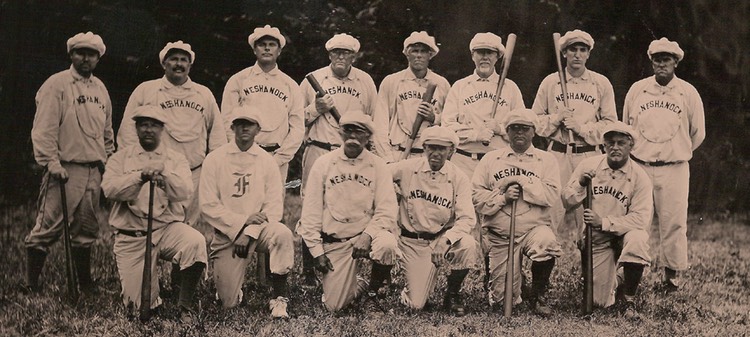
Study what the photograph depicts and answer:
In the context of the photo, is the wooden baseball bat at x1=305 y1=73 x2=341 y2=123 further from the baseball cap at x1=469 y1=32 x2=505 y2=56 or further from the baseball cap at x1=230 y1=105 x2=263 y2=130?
the baseball cap at x1=469 y1=32 x2=505 y2=56

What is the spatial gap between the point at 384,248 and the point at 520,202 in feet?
3.41

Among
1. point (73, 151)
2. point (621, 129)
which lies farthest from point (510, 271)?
point (73, 151)

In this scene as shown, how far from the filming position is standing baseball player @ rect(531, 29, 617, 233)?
675 cm

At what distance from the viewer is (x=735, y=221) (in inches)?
345

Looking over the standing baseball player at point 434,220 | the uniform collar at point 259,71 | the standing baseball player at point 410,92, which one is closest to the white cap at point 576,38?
the standing baseball player at point 410,92

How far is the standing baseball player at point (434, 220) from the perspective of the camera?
5.90 meters

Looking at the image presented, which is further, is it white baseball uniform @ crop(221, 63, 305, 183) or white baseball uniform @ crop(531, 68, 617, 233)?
white baseball uniform @ crop(531, 68, 617, 233)

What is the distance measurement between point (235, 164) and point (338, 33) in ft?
4.96

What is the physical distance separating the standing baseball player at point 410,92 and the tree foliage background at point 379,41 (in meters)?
0.36

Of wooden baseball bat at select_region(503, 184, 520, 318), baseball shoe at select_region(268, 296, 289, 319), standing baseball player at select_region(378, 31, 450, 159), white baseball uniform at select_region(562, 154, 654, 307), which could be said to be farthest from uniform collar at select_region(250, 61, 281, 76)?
white baseball uniform at select_region(562, 154, 654, 307)

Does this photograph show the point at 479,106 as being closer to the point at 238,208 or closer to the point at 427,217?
the point at 427,217

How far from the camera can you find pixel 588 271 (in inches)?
234

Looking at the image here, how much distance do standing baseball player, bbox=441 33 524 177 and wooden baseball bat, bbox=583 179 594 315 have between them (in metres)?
0.96

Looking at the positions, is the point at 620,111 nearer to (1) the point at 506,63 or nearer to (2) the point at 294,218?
(1) the point at 506,63
